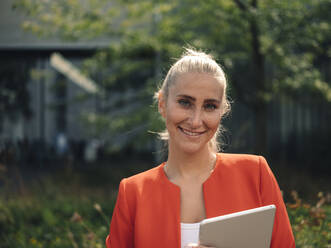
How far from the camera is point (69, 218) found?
5.05m

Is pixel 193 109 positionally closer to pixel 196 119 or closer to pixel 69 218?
pixel 196 119

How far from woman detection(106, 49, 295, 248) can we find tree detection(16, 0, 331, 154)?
4.50 meters

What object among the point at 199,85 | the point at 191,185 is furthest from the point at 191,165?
the point at 199,85

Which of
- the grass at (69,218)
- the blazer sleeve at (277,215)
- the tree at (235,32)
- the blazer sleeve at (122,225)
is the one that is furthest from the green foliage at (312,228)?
the tree at (235,32)

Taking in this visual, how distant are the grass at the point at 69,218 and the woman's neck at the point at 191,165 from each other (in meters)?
1.08

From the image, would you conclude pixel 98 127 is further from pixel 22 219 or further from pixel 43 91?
pixel 43 91

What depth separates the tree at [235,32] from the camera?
6.47 meters

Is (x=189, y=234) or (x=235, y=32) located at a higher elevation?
(x=235, y=32)

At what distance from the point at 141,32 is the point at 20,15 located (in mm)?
7389

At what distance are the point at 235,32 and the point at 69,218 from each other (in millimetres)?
4487

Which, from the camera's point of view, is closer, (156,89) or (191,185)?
(191,185)

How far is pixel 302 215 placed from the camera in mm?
3191

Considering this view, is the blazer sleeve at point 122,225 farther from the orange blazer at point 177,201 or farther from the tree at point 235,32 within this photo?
the tree at point 235,32

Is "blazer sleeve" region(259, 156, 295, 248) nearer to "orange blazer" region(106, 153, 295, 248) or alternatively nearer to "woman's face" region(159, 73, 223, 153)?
"orange blazer" region(106, 153, 295, 248)
